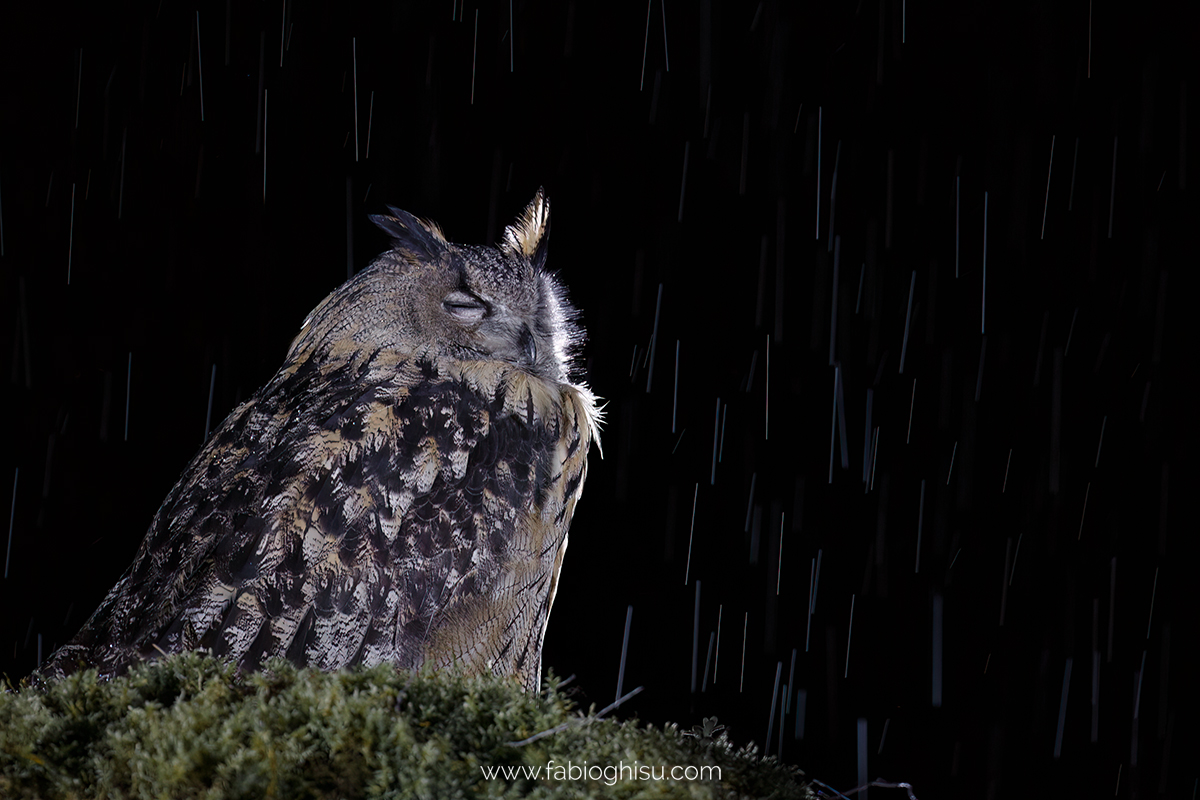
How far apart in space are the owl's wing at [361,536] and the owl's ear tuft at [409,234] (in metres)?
0.41

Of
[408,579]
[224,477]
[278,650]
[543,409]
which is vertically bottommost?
[278,650]

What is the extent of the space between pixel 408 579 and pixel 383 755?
3.09 feet

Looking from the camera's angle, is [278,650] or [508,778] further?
[278,650]

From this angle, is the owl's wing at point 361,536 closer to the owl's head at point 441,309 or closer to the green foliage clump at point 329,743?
the owl's head at point 441,309

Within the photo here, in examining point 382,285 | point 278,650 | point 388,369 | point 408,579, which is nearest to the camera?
point 278,650

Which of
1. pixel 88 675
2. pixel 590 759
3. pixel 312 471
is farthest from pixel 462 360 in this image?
pixel 590 759

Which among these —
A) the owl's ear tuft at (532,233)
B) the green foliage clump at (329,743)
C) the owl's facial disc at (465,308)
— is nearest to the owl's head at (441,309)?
the owl's facial disc at (465,308)

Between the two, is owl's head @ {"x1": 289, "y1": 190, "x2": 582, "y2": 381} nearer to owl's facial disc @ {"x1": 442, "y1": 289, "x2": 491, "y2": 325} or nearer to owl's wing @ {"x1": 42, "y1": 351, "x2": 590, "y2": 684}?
owl's facial disc @ {"x1": 442, "y1": 289, "x2": 491, "y2": 325}

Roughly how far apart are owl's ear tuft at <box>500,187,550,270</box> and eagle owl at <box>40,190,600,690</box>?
0.26 meters

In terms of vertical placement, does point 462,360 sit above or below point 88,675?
above

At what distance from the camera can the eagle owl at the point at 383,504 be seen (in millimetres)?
1709

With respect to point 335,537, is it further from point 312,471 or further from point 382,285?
point 382,285

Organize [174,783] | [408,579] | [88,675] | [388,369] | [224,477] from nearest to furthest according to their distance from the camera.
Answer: [174,783]
[88,675]
[408,579]
[224,477]
[388,369]

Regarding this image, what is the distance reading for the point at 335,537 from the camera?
69.0 inches
